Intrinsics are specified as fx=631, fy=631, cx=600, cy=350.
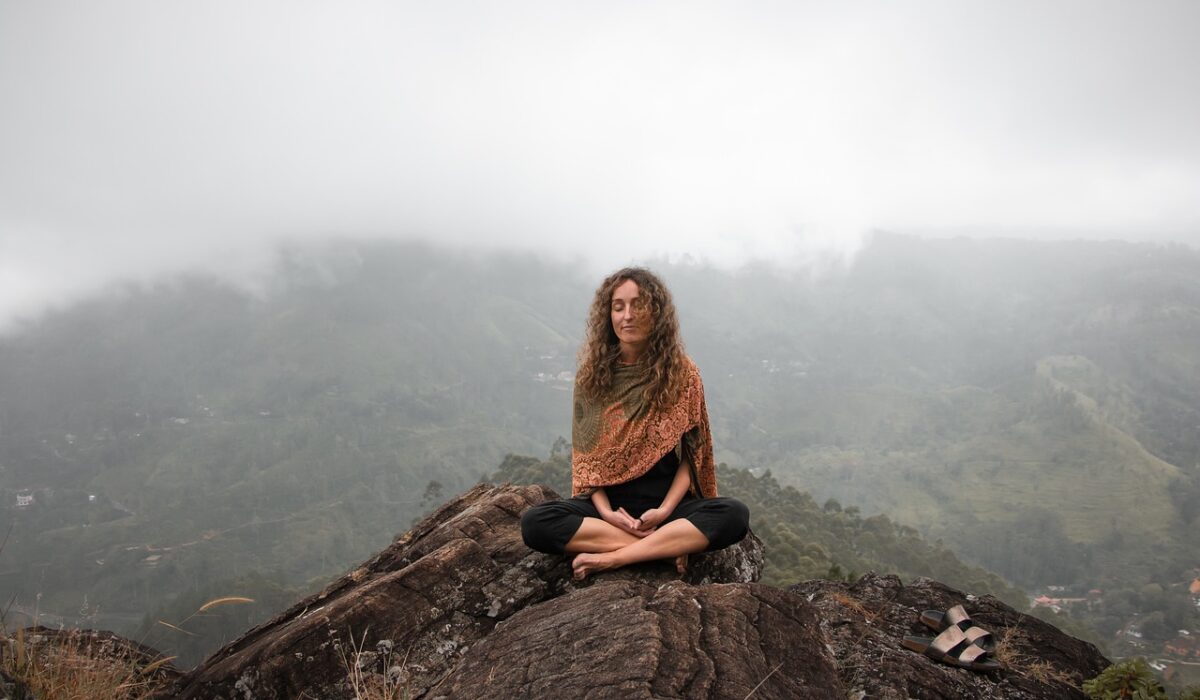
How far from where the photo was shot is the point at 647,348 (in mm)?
6414

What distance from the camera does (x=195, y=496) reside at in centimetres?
15375

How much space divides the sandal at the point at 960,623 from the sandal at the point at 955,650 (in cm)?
19

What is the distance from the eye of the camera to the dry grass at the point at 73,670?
411cm

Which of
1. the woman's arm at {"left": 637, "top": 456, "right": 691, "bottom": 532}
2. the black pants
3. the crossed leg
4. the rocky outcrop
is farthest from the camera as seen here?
the woman's arm at {"left": 637, "top": 456, "right": 691, "bottom": 532}

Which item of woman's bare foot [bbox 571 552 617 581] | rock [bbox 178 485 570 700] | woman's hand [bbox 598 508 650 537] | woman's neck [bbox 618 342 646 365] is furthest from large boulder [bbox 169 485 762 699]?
woman's neck [bbox 618 342 646 365]

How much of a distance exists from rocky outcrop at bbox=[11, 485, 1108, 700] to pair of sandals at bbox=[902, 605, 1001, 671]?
0.10 m

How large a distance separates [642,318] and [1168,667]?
75309mm

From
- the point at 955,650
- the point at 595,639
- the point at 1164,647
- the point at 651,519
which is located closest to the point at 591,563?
the point at 651,519

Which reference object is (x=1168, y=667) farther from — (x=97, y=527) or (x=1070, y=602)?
(x=97, y=527)

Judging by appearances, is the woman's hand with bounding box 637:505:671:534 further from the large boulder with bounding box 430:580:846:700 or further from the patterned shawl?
the large boulder with bounding box 430:580:846:700

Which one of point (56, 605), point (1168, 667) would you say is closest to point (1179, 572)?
point (1168, 667)

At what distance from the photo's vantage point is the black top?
6.25m

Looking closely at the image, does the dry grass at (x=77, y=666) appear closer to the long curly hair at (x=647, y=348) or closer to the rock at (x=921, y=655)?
the long curly hair at (x=647, y=348)

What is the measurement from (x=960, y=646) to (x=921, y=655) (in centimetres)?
37
